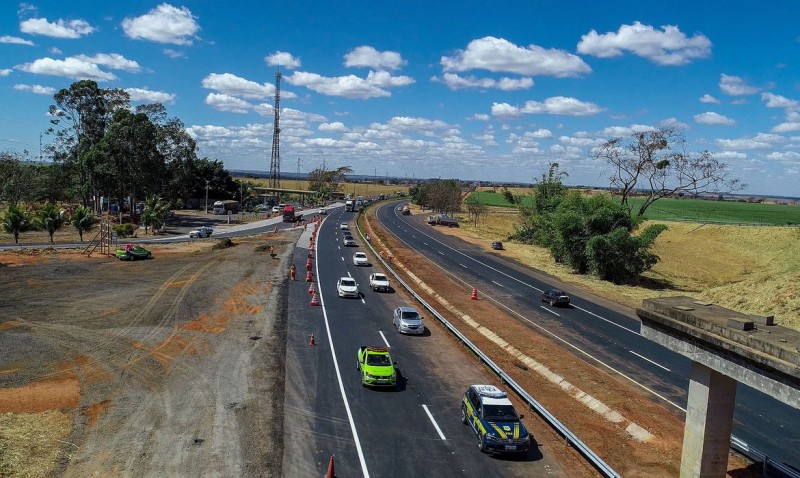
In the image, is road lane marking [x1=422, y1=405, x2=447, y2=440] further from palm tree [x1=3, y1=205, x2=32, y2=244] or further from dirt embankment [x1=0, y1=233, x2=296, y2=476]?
palm tree [x1=3, y1=205, x2=32, y2=244]

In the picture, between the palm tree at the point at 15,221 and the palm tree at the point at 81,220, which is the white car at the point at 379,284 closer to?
the palm tree at the point at 81,220

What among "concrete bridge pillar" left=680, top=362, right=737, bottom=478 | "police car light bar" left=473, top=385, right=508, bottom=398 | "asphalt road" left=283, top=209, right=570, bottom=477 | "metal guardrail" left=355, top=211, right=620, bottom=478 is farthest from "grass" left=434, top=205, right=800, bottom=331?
"police car light bar" left=473, top=385, right=508, bottom=398

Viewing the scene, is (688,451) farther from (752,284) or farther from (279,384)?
(752,284)

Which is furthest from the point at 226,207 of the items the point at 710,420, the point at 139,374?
the point at 710,420

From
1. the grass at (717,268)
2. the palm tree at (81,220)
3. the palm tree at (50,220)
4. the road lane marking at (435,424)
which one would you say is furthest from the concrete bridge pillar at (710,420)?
the palm tree at (81,220)

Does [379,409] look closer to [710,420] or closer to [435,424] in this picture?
[435,424]

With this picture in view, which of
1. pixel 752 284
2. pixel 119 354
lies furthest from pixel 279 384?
pixel 752 284
